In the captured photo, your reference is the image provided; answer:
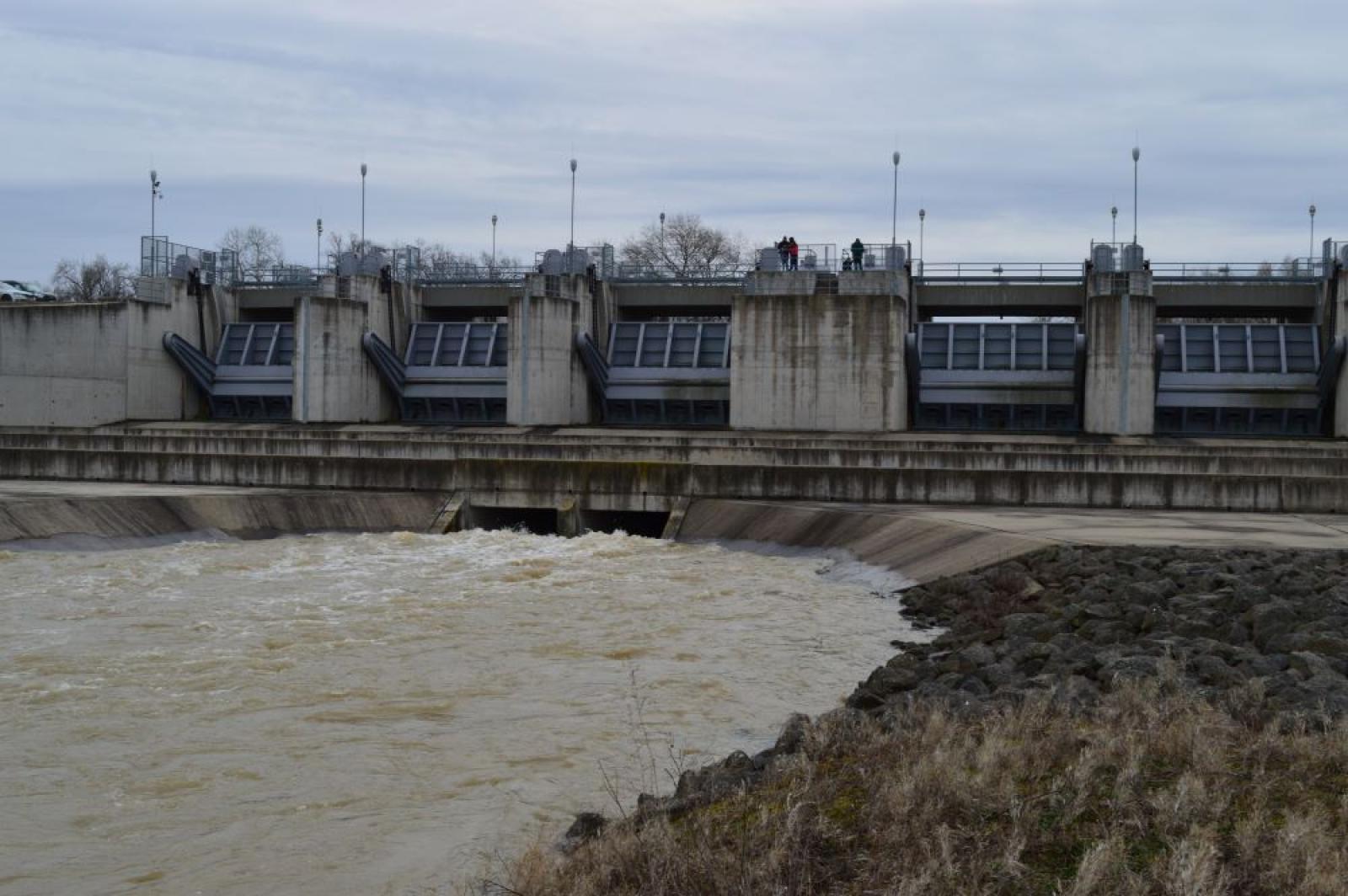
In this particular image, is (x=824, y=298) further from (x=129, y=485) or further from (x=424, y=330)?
(x=129, y=485)

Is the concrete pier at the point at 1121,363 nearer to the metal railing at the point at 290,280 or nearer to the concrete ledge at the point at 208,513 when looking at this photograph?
the concrete ledge at the point at 208,513

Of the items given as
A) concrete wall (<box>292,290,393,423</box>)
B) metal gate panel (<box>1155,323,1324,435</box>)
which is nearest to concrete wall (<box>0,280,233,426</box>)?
concrete wall (<box>292,290,393,423</box>)

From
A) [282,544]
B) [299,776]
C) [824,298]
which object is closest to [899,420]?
[824,298]

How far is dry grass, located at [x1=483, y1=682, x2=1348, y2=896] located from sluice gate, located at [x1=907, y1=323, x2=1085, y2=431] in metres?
30.0

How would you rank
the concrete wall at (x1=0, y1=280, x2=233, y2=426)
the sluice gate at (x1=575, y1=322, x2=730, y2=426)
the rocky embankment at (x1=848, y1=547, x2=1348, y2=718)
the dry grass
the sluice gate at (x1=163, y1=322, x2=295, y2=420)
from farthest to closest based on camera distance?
the sluice gate at (x1=163, y1=322, x2=295, y2=420), the sluice gate at (x1=575, y1=322, x2=730, y2=426), the concrete wall at (x1=0, y1=280, x2=233, y2=426), the rocky embankment at (x1=848, y1=547, x2=1348, y2=718), the dry grass

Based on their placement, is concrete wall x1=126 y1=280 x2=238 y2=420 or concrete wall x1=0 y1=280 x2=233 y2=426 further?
concrete wall x1=126 y1=280 x2=238 y2=420

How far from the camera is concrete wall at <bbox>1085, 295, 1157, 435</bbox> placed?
114ft

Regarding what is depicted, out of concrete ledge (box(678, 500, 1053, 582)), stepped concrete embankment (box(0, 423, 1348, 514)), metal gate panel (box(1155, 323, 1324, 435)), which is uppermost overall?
metal gate panel (box(1155, 323, 1324, 435))

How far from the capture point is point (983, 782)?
721 centimetres

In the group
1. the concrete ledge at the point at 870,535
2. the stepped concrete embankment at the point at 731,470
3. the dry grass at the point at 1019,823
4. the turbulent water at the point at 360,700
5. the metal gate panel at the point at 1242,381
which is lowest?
the turbulent water at the point at 360,700

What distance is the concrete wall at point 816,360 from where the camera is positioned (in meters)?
35.9

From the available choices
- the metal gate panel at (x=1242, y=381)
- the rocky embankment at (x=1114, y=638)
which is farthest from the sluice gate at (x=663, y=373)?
the rocky embankment at (x=1114, y=638)

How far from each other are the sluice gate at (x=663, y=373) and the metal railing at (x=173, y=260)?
1409 centimetres

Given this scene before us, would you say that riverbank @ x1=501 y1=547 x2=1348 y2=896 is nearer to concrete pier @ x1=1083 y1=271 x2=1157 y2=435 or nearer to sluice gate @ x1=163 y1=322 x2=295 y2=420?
concrete pier @ x1=1083 y1=271 x2=1157 y2=435
